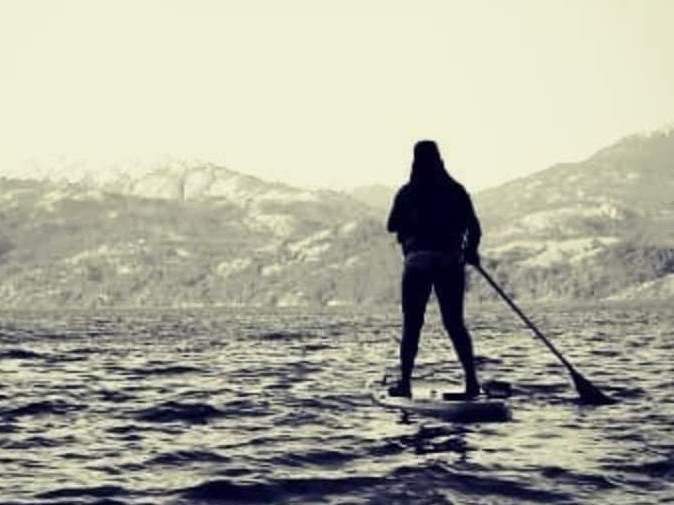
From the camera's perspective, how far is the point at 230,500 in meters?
8.16

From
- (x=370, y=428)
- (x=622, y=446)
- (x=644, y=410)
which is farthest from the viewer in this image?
(x=644, y=410)

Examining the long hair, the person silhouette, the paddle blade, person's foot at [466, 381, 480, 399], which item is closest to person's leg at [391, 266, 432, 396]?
the person silhouette

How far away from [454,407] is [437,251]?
2.36 metres

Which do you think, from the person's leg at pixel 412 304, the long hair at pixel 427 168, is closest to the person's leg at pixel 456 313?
the person's leg at pixel 412 304

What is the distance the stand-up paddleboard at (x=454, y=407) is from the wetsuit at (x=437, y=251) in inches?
15.4

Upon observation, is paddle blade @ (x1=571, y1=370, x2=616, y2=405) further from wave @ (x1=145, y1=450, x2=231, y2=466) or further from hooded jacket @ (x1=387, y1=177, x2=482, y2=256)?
wave @ (x1=145, y1=450, x2=231, y2=466)

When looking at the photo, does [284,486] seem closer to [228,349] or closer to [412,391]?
[412,391]

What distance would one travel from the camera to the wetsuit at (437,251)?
45.1 ft

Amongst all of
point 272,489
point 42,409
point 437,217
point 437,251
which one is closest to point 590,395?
point 437,251

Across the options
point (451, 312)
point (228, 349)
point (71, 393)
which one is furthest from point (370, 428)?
point (228, 349)

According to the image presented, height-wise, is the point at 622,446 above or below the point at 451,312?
below

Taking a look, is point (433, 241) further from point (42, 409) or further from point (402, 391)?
point (42, 409)

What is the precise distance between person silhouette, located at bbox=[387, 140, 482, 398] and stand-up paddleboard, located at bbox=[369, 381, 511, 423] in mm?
370

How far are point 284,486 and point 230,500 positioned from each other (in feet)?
2.17
